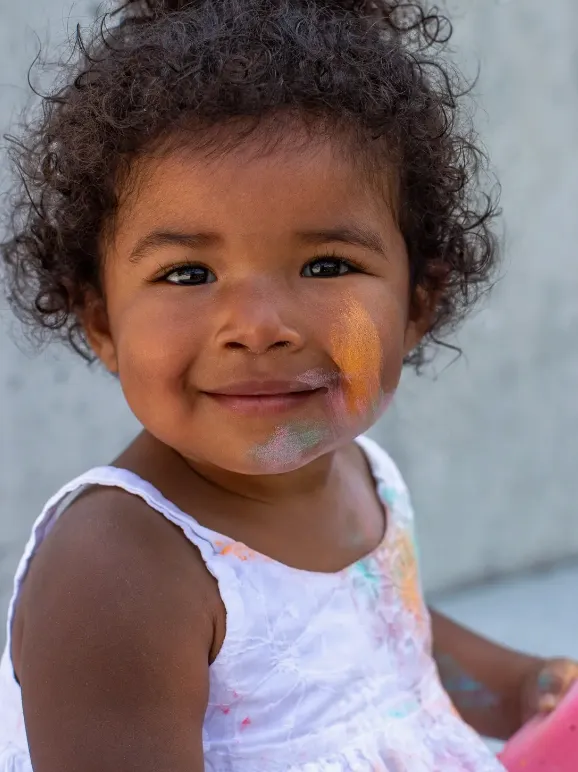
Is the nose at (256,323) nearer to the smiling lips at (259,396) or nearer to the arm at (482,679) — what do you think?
the smiling lips at (259,396)

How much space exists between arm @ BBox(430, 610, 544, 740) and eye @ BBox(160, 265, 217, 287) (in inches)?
23.0

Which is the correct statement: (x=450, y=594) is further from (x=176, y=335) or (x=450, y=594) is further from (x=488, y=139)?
(x=176, y=335)

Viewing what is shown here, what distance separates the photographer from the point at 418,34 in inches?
42.2

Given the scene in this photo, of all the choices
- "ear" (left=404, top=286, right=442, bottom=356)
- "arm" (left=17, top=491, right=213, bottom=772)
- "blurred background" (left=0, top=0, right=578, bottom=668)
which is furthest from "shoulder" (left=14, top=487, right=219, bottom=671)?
"blurred background" (left=0, top=0, right=578, bottom=668)

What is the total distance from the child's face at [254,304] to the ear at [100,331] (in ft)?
0.29

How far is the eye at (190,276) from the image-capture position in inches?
30.8

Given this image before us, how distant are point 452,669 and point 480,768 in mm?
216

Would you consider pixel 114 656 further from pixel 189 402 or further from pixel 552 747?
pixel 552 747

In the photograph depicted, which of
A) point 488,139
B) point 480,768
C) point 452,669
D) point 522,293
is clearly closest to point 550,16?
point 488,139

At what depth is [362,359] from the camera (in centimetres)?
82

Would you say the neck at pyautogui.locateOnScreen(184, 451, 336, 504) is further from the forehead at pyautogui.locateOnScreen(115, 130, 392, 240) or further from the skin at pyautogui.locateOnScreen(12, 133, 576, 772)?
the forehead at pyautogui.locateOnScreen(115, 130, 392, 240)

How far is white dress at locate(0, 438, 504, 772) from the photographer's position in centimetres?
81

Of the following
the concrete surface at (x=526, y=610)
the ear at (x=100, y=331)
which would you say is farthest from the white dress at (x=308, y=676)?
the concrete surface at (x=526, y=610)

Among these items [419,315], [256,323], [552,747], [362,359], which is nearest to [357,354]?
[362,359]
